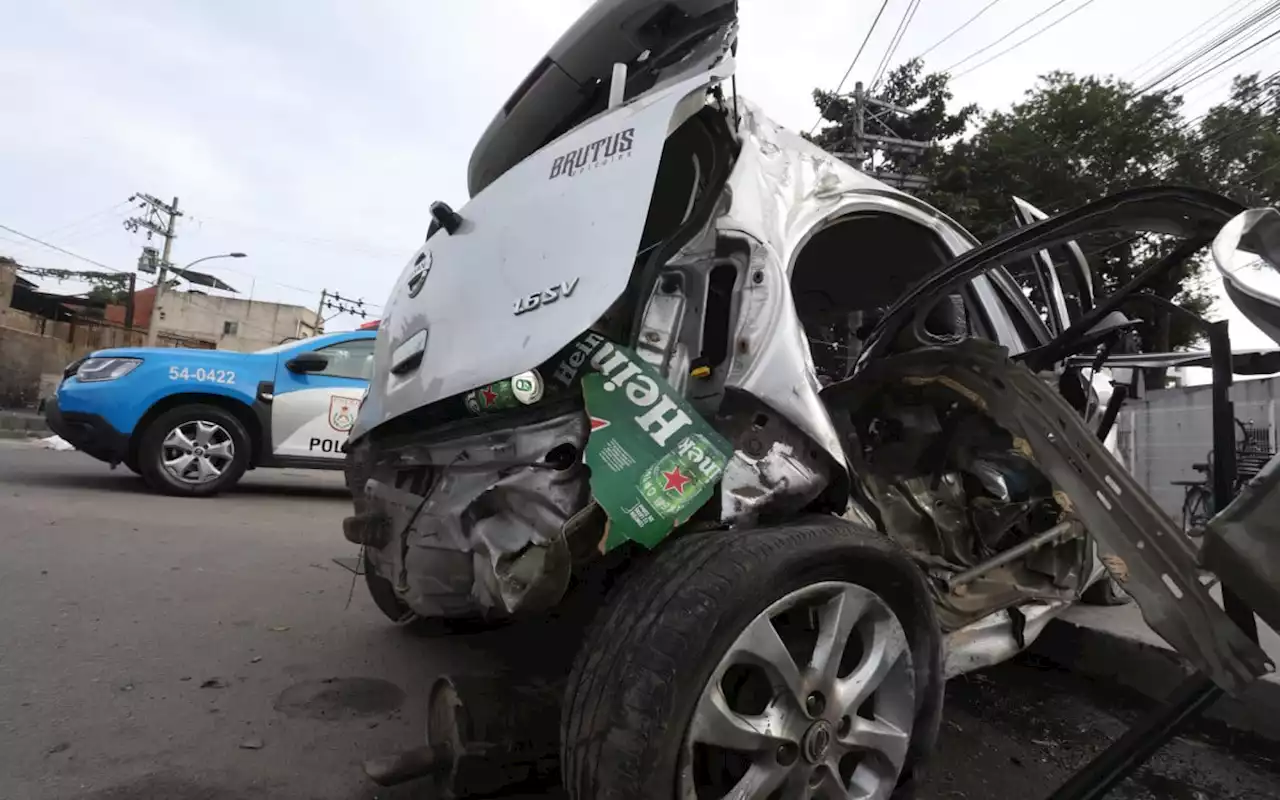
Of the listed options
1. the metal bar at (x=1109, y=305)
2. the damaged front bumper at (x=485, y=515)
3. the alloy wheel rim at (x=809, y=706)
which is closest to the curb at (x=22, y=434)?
the damaged front bumper at (x=485, y=515)

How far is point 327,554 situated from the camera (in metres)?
5.29

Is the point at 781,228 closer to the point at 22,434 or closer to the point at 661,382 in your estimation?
the point at 661,382

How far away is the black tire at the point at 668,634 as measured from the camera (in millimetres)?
1542

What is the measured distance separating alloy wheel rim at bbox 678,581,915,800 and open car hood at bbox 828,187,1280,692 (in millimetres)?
682

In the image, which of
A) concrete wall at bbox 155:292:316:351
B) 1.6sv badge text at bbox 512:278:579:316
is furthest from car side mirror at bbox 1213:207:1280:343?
concrete wall at bbox 155:292:316:351

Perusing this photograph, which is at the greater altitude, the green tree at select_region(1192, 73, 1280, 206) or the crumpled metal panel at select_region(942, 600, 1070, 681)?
the green tree at select_region(1192, 73, 1280, 206)

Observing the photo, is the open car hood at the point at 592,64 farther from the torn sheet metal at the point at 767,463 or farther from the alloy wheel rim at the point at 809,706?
the alloy wheel rim at the point at 809,706

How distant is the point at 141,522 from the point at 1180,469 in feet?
42.9

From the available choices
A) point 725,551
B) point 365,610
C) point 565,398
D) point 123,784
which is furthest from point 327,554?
point 725,551

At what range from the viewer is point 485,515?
205 centimetres

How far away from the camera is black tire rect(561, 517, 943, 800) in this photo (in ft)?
5.06

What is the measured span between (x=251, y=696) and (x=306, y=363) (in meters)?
4.72

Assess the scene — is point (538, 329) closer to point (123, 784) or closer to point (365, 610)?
point (123, 784)

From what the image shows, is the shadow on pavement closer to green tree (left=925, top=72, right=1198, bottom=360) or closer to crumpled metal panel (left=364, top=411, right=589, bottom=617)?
crumpled metal panel (left=364, top=411, right=589, bottom=617)
